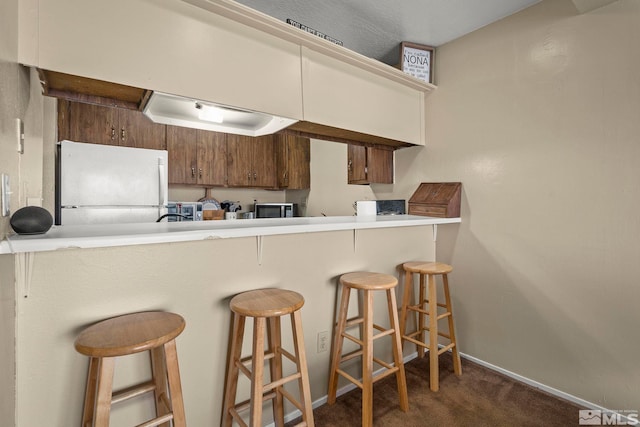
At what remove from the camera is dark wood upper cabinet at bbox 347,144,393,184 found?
2820 mm

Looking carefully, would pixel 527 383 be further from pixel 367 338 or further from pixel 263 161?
pixel 263 161

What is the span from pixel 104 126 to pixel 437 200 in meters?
3.19

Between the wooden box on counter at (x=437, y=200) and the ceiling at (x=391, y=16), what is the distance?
1.16 metres

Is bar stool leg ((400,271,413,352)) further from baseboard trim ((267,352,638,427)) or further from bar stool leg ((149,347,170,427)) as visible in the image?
bar stool leg ((149,347,170,427))

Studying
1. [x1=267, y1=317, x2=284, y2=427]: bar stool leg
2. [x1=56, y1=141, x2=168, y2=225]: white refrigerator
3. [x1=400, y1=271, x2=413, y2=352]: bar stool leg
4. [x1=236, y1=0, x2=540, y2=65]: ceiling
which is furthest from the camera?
[x1=56, y1=141, x2=168, y2=225]: white refrigerator

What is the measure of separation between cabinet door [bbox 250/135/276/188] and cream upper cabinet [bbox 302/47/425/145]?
92.3 inches

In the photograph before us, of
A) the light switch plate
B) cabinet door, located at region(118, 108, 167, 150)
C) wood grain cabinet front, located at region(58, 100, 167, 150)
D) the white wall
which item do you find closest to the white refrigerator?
wood grain cabinet front, located at region(58, 100, 167, 150)

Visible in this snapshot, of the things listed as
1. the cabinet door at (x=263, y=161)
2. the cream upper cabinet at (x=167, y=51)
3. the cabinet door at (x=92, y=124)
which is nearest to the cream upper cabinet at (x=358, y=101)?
the cream upper cabinet at (x=167, y=51)

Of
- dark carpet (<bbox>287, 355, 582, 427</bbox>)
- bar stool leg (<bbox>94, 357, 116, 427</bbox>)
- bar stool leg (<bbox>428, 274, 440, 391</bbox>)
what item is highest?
bar stool leg (<bbox>94, 357, 116, 427</bbox>)

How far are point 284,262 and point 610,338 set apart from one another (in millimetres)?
1895

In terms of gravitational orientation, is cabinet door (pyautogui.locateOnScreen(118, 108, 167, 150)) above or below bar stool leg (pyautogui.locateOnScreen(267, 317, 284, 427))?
above

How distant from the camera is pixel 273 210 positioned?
14.1 feet

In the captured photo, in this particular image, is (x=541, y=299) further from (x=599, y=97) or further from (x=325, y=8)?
(x=325, y=8)

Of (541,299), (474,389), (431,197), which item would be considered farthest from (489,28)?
(474,389)
